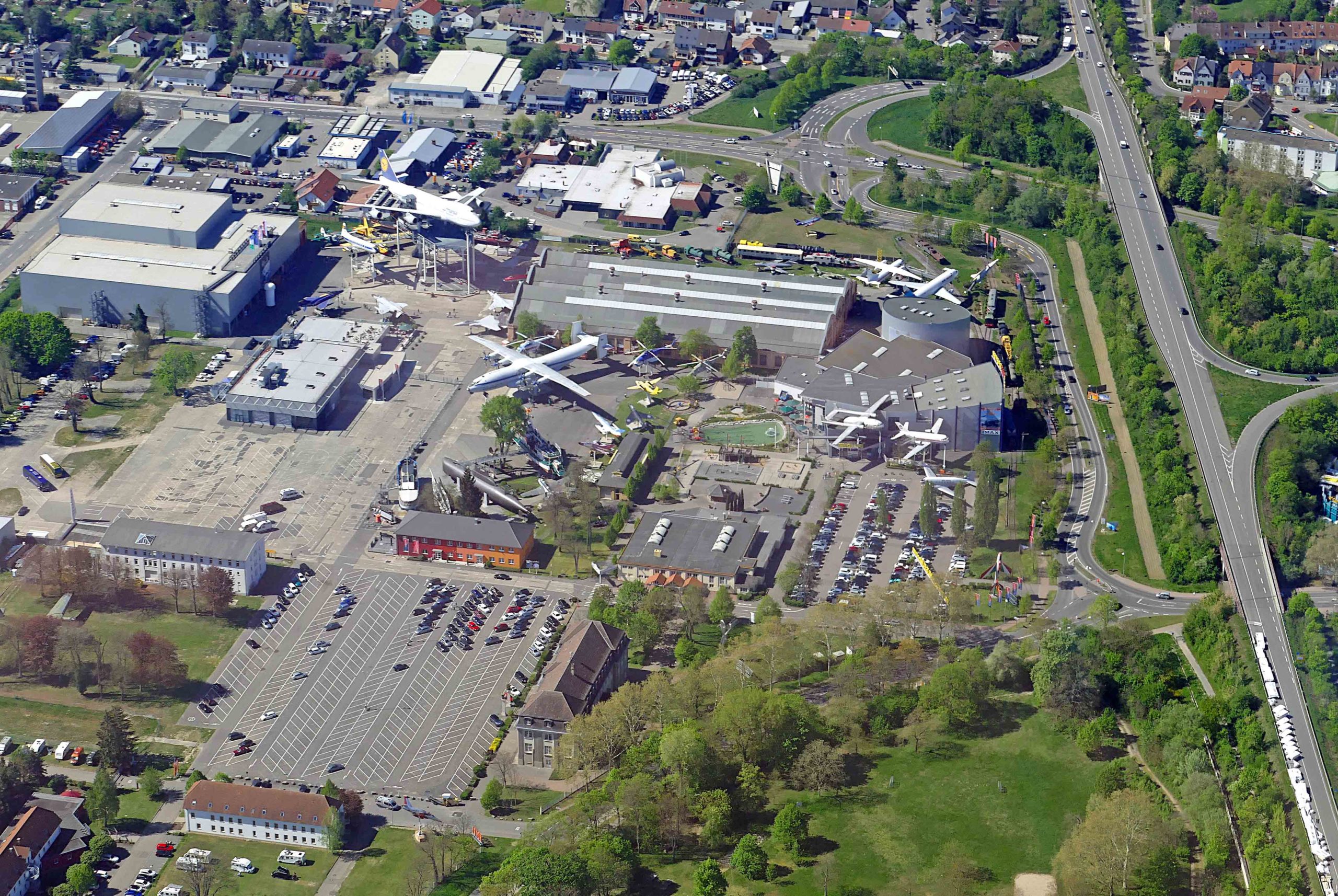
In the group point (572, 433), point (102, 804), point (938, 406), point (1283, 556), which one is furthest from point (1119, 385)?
point (102, 804)

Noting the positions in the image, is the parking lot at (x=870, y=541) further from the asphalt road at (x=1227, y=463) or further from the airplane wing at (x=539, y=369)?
the airplane wing at (x=539, y=369)

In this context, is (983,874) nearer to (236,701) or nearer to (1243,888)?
(1243,888)

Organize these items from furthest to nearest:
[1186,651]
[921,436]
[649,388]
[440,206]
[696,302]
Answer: [440,206]
[696,302]
[649,388]
[921,436]
[1186,651]

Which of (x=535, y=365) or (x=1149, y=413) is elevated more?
(x=1149, y=413)

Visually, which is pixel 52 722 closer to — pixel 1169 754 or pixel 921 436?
pixel 921 436

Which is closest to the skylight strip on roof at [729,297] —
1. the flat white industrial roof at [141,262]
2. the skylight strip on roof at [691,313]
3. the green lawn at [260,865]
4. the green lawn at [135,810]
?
the skylight strip on roof at [691,313]

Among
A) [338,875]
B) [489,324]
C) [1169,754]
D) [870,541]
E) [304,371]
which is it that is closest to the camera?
[338,875]

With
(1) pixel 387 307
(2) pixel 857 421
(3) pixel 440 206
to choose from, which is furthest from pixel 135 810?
(3) pixel 440 206
